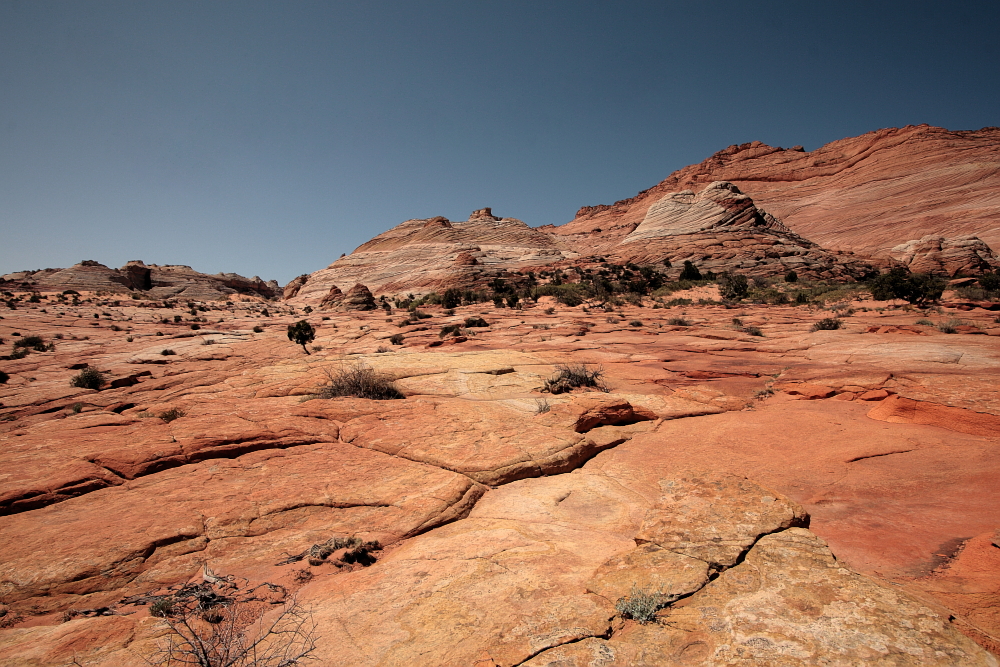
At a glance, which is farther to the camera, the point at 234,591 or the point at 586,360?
the point at 586,360

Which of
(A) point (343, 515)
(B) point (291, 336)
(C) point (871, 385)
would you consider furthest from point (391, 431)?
(B) point (291, 336)

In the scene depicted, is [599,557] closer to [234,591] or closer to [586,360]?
[234,591]

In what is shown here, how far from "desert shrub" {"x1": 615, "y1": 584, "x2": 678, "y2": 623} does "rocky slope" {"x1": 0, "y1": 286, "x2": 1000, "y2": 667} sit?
4cm

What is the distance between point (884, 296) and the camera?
18.1m

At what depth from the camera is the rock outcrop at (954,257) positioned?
90.4 feet

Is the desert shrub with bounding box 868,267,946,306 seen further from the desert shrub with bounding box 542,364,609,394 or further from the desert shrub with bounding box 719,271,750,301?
the desert shrub with bounding box 542,364,609,394

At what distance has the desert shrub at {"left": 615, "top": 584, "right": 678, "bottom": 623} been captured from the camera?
7.52 ft

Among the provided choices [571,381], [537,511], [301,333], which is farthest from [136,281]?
[537,511]

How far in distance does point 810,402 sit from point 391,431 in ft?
22.0

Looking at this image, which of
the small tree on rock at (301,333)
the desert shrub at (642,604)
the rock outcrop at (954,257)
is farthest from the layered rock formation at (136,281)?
the rock outcrop at (954,257)

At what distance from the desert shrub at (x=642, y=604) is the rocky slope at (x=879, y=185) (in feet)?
167

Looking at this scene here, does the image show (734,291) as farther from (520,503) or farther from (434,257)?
(434,257)

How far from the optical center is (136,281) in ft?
155

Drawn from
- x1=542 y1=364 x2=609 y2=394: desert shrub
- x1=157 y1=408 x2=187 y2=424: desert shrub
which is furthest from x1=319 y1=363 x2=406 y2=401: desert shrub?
x1=542 y1=364 x2=609 y2=394: desert shrub
